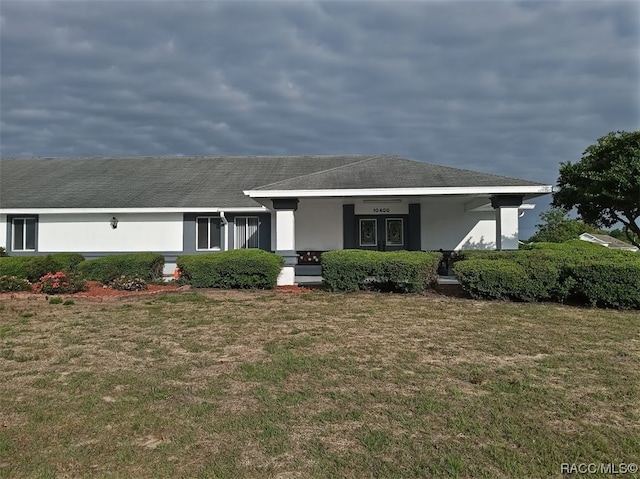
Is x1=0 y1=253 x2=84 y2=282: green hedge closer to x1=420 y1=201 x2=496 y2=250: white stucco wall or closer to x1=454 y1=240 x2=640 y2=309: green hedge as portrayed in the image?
x1=454 y1=240 x2=640 y2=309: green hedge

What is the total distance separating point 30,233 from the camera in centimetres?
1698

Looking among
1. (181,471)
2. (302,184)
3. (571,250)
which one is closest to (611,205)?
(571,250)

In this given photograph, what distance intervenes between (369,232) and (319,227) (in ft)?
6.71

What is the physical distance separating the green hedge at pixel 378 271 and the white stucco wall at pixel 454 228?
5.90 meters

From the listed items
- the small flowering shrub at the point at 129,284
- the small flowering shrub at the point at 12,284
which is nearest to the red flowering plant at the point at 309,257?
the small flowering shrub at the point at 129,284

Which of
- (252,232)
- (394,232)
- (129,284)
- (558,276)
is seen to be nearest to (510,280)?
(558,276)

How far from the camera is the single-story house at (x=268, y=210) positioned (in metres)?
13.9

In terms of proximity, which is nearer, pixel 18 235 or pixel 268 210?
pixel 268 210

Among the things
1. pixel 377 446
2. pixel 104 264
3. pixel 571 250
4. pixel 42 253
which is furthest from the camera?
pixel 42 253

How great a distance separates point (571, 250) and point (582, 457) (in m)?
9.28

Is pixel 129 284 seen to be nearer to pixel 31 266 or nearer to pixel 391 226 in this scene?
pixel 31 266

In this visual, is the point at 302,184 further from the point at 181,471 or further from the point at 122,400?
the point at 181,471

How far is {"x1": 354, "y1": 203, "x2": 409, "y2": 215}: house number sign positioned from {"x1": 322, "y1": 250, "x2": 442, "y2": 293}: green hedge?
19.6 ft

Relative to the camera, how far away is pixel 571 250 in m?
11.6
